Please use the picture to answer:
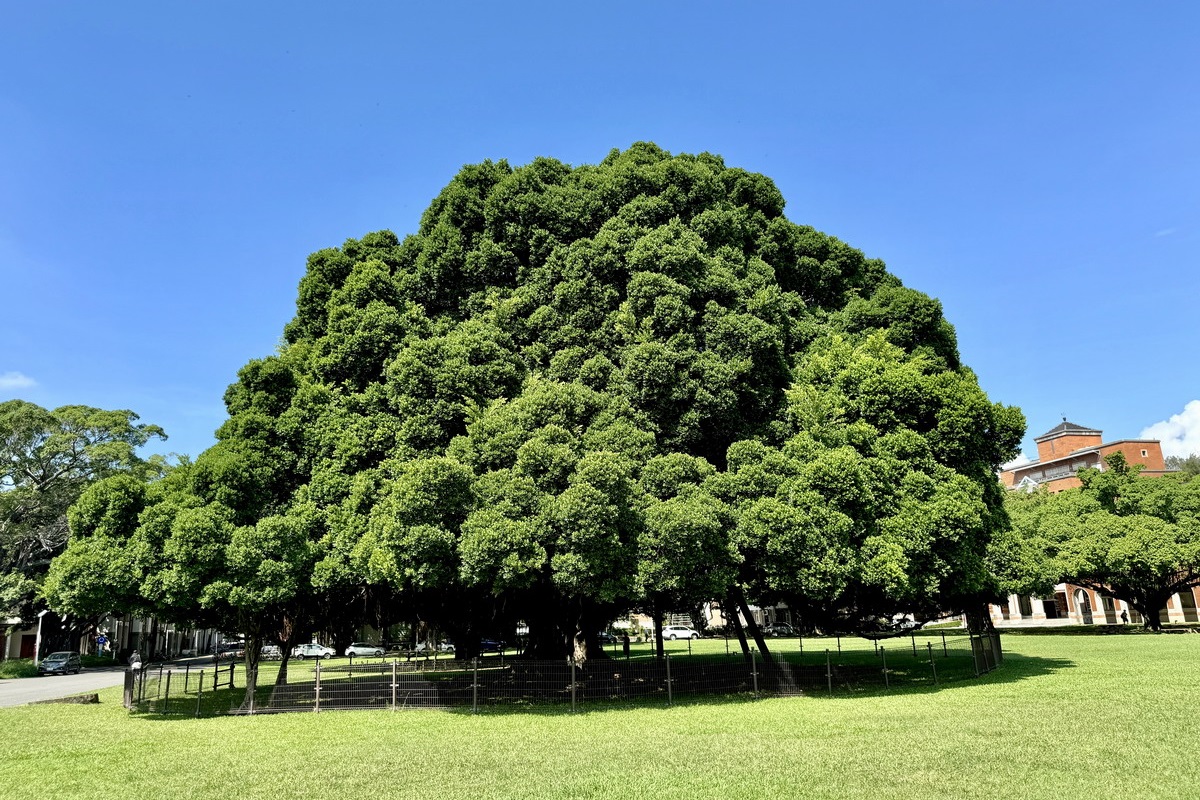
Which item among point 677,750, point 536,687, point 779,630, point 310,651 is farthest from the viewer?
point 779,630

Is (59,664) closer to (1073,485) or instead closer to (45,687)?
(45,687)

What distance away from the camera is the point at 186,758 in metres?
11.9

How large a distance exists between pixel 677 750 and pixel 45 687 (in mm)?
29813

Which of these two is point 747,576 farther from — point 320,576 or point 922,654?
point 922,654

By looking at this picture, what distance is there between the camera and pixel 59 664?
39406 mm

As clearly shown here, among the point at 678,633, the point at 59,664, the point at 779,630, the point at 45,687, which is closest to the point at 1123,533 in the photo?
the point at 779,630

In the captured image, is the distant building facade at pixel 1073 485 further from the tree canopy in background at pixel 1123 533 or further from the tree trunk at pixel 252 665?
the tree trunk at pixel 252 665

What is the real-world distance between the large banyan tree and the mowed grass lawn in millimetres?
2700

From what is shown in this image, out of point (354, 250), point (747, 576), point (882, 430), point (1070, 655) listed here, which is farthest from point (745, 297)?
point (1070, 655)

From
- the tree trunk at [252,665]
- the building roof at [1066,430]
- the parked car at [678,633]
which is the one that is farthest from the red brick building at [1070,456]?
the tree trunk at [252,665]

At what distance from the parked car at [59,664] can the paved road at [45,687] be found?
1.18 m

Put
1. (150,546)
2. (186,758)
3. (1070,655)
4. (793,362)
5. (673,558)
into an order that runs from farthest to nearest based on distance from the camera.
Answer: (1070,655)
(793,362)
(150,546)
(673,558)
(186,758)

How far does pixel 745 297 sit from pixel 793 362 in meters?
2.36

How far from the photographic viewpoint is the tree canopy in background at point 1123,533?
1484 inches
